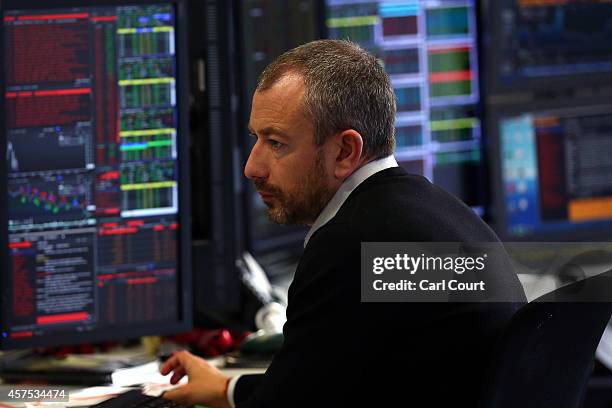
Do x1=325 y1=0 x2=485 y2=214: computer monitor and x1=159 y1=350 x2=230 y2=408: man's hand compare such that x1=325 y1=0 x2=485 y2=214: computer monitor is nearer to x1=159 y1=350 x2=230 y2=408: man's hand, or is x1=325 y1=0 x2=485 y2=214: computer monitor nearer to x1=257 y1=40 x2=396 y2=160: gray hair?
x1=159 y1=350 x2=230 y2=408: man's hand

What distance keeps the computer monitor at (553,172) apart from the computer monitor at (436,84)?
96 millimetres

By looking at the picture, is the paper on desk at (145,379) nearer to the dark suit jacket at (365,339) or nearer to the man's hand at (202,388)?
the man's hand at (202,388)

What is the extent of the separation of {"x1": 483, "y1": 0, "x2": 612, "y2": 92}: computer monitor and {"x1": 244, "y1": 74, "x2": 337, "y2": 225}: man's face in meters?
1.54

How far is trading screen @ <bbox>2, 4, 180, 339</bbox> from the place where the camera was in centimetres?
203

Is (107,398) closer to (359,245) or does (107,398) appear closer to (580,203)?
(359,245)

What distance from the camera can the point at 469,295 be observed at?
1.45m

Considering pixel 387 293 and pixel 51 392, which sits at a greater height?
pixel 387 293

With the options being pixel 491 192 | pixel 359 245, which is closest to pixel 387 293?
pixel 359 245

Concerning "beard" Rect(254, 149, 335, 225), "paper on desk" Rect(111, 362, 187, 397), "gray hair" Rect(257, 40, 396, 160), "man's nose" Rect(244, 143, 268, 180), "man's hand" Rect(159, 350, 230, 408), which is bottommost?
"paper on desk" Rect(111, 362, 187, 397)

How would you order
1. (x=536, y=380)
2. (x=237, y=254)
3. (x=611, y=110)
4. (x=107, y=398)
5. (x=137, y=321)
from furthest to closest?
(x=611, y=110) → (x=237, y=254) → (x=137, y=321) → (x=107, y=398) → (x=536, y=380)

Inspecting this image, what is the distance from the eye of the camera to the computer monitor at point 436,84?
3.01 metres

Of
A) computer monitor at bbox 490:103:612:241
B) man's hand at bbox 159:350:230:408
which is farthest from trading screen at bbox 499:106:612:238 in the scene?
man's hand at bbox 159:350:230:408

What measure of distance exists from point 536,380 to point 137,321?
3.27ft

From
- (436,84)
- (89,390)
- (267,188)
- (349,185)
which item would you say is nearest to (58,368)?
(89,390)
